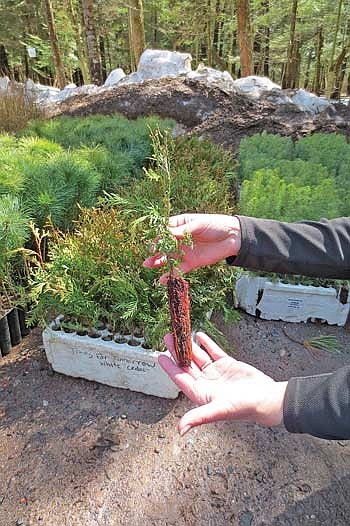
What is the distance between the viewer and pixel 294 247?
154 cm

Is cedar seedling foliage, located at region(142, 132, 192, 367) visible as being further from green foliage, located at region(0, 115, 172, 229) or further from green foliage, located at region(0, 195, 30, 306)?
green foliage, located at region(0, 195, 30, 306)

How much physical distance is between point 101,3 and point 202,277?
52.8 ft

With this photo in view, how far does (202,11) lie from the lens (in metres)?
13.1

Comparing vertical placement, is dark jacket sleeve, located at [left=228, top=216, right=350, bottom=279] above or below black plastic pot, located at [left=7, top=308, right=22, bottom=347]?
above

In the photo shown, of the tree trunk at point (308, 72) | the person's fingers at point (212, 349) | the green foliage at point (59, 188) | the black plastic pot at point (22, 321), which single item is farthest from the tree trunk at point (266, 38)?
the person's fingers at point (212, 349)

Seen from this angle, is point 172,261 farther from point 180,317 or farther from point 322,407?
point 322,407

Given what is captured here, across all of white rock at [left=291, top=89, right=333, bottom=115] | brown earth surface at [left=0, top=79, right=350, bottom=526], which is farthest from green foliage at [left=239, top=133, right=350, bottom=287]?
white rock at [left=291, top=89, right=333, bottom=115]

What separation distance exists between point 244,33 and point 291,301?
33.6ft

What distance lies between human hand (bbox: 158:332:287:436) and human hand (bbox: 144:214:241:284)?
334mm

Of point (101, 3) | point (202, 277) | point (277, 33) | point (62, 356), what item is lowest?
point (62, 356)

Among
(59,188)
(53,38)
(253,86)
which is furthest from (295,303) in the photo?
(53,38)

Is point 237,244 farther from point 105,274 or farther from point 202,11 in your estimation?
point 202,11

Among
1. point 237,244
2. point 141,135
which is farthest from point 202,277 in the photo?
point 141,135

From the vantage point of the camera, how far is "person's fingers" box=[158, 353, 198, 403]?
124cm
